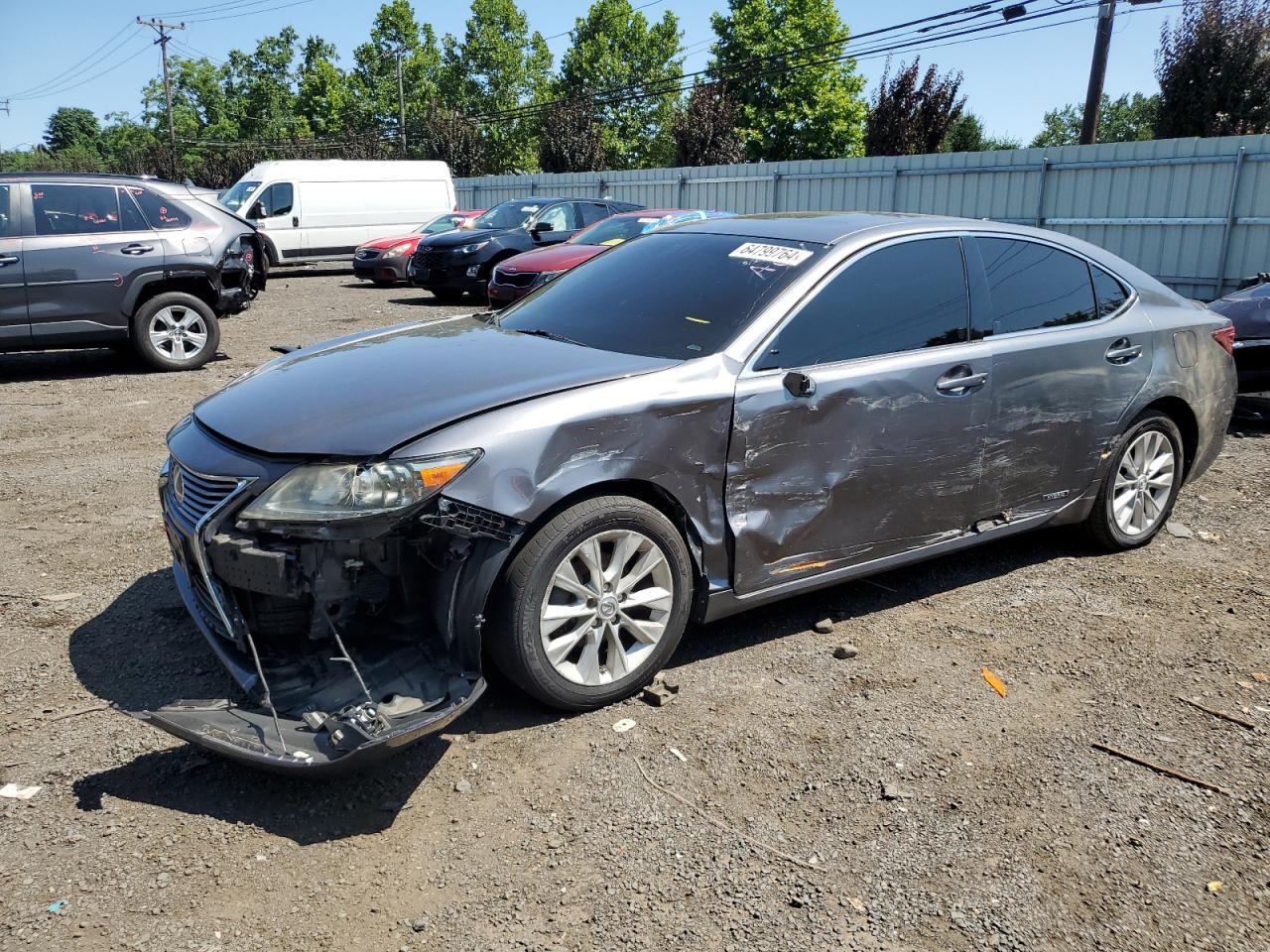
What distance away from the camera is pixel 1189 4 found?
2303cm

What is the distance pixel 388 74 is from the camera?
7988 centimetres

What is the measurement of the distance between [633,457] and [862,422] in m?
1.05

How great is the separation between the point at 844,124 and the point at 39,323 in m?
57.9

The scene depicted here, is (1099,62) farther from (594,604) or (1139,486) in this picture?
(594,604)

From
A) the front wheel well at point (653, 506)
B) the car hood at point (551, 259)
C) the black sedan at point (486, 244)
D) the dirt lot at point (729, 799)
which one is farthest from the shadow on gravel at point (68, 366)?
the front wheel well at point (653, 506)

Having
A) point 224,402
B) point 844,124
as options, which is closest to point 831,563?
point 224,402

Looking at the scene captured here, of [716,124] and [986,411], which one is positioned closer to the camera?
[986,411]

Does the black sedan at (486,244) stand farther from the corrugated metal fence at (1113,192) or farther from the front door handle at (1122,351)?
the front door handle at (1122,351)

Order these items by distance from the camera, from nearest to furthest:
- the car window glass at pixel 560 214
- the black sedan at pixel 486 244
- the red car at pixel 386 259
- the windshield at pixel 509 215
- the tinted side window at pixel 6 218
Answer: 1. the tinted side window at pixel 6 218
2. the black sedan at pixel 486 244
3. the car window glass at pixel 560 214
4. the windshield at pixel 509 215
5. the red car at pixel 386 259

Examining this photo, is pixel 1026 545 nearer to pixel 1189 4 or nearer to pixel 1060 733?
pixel 1060 733

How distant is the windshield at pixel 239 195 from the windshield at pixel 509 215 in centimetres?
669

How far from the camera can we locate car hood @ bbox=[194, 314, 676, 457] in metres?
3.23

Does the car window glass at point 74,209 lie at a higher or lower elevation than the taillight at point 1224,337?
higher

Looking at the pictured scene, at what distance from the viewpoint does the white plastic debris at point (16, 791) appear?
9.97ft
